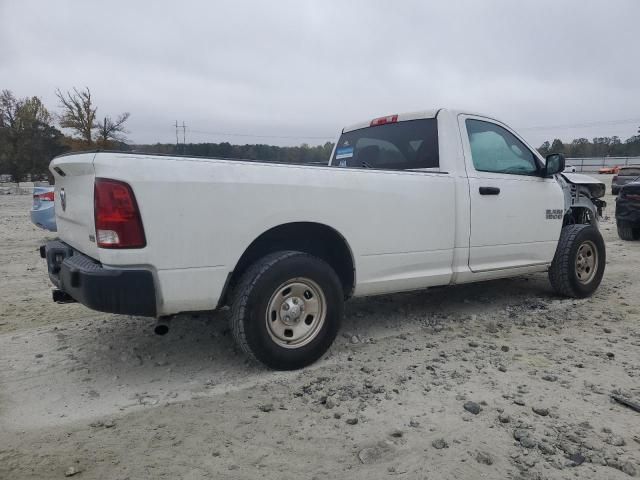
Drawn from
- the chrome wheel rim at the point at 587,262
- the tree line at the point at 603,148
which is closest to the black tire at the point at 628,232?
the chrome wheel rim at the point at 587,262

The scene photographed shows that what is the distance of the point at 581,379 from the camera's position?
3.20 meters

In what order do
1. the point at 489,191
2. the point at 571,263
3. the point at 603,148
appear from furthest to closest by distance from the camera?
the point at 603,148, the point at 571,263, the point at 489,191

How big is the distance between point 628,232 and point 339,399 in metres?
9.45

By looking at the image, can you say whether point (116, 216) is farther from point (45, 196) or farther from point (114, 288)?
point (45, 196)

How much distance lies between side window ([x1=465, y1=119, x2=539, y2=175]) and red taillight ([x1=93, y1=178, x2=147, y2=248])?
9.84ft

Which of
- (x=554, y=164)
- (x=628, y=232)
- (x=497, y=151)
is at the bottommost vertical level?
(x=628, y=232)

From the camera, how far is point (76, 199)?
10.4 ft

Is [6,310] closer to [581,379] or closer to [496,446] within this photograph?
[496,446]

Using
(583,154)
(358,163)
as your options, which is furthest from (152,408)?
(583,154)

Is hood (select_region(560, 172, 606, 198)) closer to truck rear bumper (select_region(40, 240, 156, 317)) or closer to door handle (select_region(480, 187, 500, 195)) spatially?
door handle (select_region(480, 187, 500, 195))

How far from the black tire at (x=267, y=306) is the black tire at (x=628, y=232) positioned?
351 inches

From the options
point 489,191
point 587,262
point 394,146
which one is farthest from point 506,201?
point 587,262

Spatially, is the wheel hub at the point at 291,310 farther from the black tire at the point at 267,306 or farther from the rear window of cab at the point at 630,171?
the rear window of cab at the point at 630,171

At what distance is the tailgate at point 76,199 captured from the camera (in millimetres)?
2883
